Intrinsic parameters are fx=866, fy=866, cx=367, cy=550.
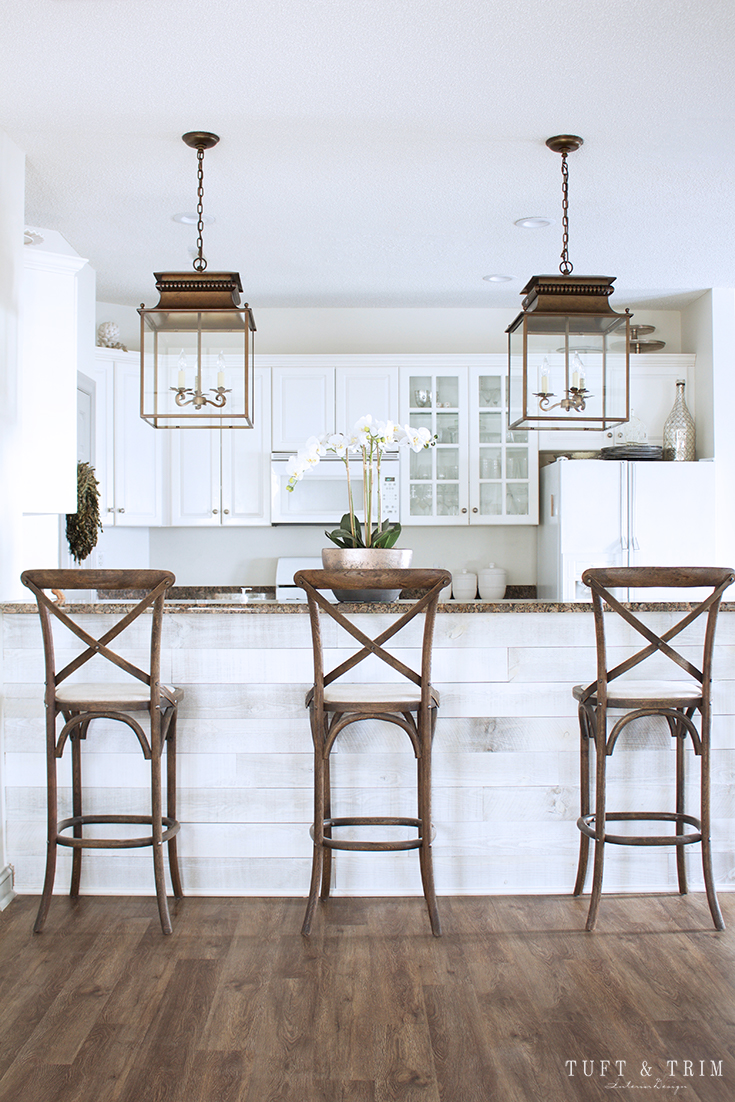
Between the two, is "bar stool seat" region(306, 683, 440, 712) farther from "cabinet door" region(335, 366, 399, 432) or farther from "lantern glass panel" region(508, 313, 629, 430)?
"cabinet door" region(335, 366, 399, 432)

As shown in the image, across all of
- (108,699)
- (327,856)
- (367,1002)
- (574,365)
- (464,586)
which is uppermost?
(574,365)

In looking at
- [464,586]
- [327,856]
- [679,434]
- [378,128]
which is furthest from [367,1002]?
[679,434]

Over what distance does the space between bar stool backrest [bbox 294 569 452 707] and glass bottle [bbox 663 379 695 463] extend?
120 inches

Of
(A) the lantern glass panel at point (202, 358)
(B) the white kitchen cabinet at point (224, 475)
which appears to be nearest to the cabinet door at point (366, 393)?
(B) the white kitchen cabinet at point (224, 475)

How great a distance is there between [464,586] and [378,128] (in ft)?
9.72

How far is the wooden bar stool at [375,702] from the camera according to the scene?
2346 mm

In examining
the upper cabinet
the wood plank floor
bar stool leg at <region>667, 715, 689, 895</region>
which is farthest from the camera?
the upper cabinet

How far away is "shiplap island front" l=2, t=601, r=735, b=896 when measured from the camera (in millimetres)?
2793

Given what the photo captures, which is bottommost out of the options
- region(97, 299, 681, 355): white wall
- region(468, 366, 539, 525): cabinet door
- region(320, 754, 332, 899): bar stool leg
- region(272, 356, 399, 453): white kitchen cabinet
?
region(320, 754, 332, 899): bar stool leg

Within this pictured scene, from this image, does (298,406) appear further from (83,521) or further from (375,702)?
→ (375,702)

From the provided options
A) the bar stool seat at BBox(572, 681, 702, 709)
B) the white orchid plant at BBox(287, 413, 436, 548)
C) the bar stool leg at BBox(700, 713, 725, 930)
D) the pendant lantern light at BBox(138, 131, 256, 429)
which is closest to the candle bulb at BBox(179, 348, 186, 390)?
the pendant lantern light at BBox(138, 131, 256, 429)

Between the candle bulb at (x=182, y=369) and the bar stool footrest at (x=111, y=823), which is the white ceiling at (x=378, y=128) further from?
the bar stool footrest at (x=111, y=823)

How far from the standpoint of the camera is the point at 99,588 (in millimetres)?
2352

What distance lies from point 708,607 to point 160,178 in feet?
8.31
